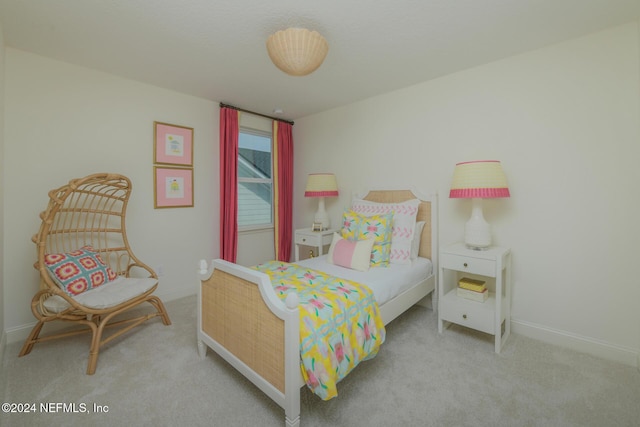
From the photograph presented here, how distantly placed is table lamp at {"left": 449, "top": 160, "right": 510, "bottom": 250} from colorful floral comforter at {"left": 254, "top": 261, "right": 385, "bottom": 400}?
106 cm

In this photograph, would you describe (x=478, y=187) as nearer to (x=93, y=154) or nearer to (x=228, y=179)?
(x=228, y=179)

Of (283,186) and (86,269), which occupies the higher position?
(283,186)

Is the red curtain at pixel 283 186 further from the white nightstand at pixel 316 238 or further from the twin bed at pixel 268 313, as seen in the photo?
the twin bed at pixel 268 313

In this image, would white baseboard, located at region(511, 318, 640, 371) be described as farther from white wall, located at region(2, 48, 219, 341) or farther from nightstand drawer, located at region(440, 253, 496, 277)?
white wall, located at region(2, 48, 219, 341)

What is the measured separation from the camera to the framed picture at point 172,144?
2943 millimetres

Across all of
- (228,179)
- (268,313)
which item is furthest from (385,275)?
(228,179)

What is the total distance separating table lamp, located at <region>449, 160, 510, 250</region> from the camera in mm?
2076

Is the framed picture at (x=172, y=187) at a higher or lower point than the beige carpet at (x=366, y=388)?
higher

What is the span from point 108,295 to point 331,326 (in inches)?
66.3

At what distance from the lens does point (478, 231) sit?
2.22 meters

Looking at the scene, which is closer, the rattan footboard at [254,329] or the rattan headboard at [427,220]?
the rattan footboard at [254,329]

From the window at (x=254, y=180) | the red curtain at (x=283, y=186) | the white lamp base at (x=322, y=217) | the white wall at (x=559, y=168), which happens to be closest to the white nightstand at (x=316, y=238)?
the white lamp base at (x=322, y=217)

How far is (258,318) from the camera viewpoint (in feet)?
4.96

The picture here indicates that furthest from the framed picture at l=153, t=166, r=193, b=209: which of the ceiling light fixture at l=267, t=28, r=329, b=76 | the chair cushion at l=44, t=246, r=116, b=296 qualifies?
the ceiling light fixture at l=267, t=28, r=329, b=76
